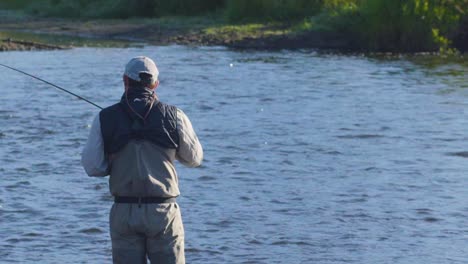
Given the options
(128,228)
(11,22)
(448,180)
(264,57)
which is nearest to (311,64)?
(264,57)

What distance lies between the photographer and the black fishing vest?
6.45 meters

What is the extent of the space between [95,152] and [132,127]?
9.9 inches

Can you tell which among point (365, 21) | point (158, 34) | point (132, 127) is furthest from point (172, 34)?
point (132, 127)

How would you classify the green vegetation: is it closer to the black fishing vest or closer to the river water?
the river water

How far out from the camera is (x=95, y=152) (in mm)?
6496

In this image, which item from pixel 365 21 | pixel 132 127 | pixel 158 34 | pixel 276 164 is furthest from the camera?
pixel 158 34

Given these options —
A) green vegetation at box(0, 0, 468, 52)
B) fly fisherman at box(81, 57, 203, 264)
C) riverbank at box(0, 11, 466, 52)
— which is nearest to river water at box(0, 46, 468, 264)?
green vegetation at box(0, 0, 468, 52)

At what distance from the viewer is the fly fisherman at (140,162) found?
6465mm

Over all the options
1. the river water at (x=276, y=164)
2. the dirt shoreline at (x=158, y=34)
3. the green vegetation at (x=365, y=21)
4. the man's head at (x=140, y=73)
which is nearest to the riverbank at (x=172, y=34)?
the dirt shoreline at (x=158, y=34)

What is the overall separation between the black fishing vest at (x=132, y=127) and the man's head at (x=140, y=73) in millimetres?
145

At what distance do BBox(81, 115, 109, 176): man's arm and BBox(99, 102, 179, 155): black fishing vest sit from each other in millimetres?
32

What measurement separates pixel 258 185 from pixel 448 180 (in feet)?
7.15

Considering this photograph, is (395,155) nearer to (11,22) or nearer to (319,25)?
(319,25)

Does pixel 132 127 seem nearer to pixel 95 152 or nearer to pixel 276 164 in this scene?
pixel 95 152
